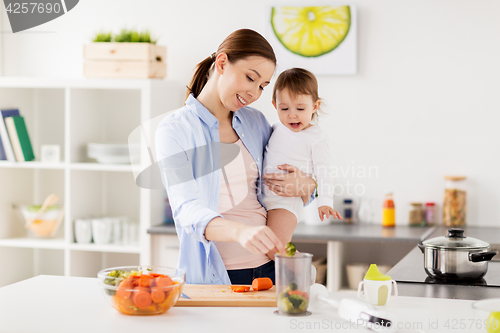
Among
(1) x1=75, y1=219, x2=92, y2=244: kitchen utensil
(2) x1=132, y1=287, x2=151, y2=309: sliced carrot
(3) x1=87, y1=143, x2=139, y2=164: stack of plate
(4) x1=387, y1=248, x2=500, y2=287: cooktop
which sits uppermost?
(3) x1=87, y1=143, x2=139, y2=164: stack of plate

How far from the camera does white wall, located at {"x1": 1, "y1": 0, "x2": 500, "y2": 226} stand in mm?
3041

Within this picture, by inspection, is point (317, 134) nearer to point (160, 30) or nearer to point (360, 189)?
point (360, 189)

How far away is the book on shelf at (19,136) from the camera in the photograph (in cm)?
319

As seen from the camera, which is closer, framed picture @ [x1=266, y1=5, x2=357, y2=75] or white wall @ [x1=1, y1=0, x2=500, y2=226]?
white wall @ [x1=1, y1=0, x2=500, y2=226]

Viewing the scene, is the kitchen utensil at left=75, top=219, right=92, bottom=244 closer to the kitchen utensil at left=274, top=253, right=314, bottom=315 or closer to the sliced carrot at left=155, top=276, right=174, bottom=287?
the sliced carrot at left=155, top=276, right=174, bottom=287

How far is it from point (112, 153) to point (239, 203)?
5.54ft

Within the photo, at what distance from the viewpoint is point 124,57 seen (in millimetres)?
3104

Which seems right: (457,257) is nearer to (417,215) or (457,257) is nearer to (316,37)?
(417,215)

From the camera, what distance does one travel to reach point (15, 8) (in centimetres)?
362

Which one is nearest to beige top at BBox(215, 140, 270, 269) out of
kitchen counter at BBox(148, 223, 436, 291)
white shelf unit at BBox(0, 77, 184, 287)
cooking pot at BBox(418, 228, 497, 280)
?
cooking pot at BBox(418, 228, 497, 280)

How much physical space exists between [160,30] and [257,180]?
2.00 m

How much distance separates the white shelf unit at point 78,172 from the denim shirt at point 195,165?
58.0 inches

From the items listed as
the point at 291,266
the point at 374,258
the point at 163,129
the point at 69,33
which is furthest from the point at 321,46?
the point at 291,266

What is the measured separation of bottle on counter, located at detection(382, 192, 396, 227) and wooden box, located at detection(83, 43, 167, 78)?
150 centimetres
